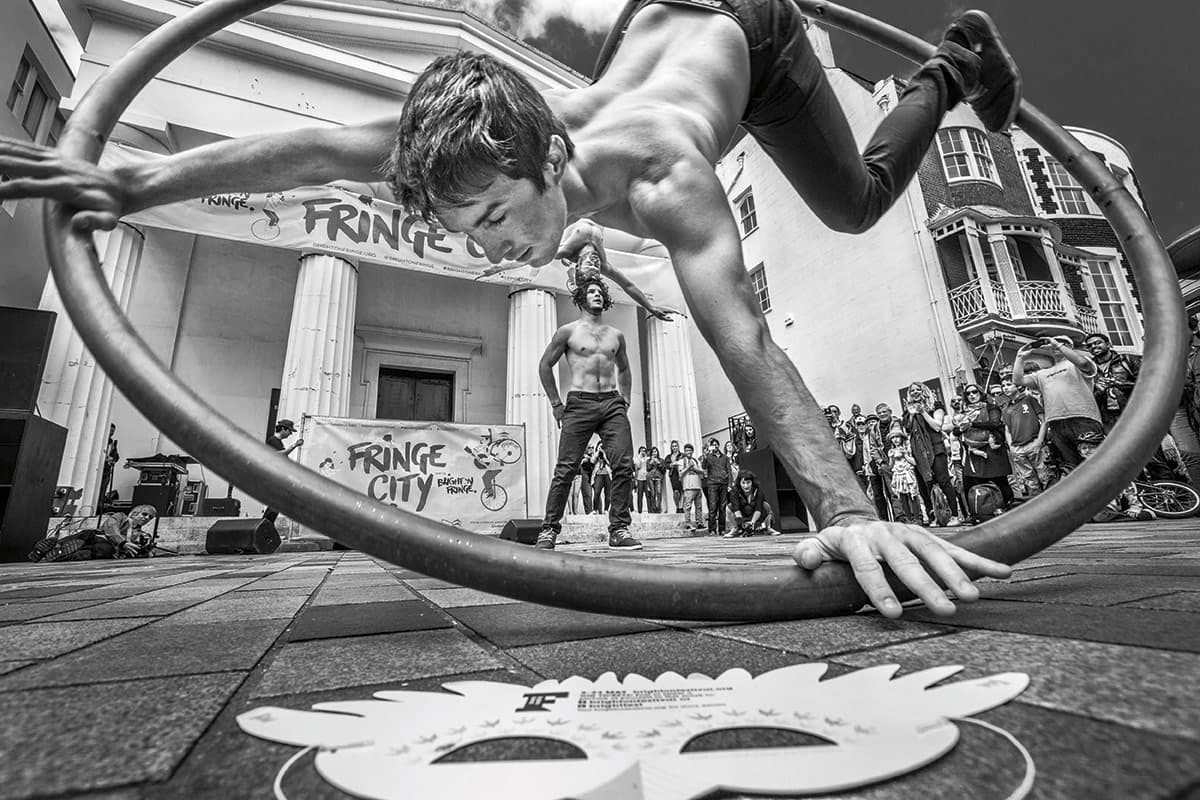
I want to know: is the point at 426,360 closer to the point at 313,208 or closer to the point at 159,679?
the point at 313,208

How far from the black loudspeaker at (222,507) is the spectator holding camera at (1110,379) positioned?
12293mm

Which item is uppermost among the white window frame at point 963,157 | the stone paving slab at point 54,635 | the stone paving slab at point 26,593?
the white window frame at point 963,157

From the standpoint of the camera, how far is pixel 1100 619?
2.52 feet

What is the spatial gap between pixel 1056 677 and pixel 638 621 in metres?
0.63

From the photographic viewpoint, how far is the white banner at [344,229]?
8031mm

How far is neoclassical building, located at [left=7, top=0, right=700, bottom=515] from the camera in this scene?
9227 millimetres

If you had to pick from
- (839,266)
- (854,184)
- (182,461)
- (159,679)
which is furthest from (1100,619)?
(839,266)

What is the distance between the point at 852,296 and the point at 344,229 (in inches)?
A: 470

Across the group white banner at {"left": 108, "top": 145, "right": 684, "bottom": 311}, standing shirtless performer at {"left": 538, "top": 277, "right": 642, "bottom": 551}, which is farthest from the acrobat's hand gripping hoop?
white banner at {"left": 108, "top": 145, "right": 684, "bottom": 311}

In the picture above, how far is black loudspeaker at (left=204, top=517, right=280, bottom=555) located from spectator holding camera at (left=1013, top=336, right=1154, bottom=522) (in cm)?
853

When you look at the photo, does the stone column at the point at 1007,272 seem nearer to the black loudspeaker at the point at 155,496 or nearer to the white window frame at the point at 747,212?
the white window frame at the point at 747,212

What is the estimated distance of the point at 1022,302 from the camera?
1366 cm

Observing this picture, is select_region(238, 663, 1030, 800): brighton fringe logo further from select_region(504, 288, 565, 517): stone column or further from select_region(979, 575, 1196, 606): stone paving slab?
select_region(504, 288, 565, 517): stone column

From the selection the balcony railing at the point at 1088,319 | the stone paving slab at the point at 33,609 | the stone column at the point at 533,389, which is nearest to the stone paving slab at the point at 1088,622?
the stone paving slab at the point at 33,609
